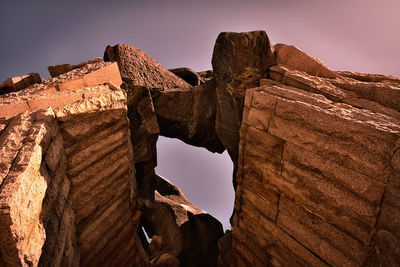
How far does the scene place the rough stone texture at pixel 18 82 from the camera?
2984mm

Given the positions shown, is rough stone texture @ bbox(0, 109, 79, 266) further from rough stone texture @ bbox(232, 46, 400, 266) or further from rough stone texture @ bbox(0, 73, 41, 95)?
rough stone texture @ bbox(232, 46, 400, 266)

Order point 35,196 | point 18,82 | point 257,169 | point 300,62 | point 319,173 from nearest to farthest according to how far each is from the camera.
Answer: point 35,196 → point 319,173 → point 257,169 → point 18,82 → point 300,62

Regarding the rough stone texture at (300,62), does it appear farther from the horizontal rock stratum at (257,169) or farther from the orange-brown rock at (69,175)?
the orange-brown rock at (69,175)

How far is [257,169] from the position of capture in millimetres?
2795

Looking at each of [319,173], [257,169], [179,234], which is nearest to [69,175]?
[257,169]

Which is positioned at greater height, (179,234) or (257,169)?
(257,169)

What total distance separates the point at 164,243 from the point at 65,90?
371 centimetres

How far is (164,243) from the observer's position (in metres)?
5.08

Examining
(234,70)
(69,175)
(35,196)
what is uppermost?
(234,70)

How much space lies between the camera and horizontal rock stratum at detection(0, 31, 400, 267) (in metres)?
1.67

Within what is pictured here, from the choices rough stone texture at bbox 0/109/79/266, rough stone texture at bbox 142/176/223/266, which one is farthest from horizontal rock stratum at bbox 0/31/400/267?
rough stone texture at bbox 142/176/223/266

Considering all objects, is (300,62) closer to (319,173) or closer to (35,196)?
(319,173)

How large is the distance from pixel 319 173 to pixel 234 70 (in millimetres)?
2761

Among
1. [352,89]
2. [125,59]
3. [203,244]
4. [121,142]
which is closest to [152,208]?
[203,244]
